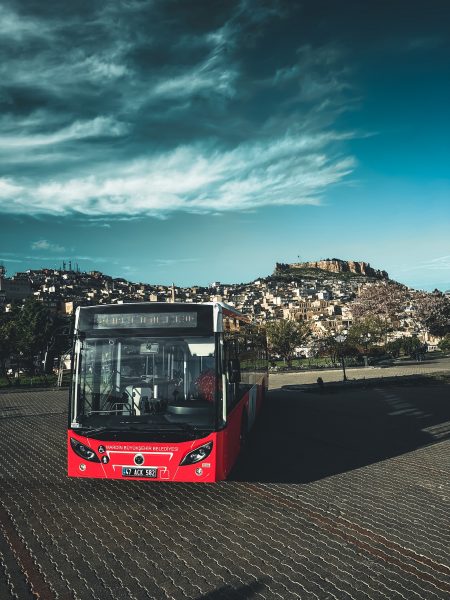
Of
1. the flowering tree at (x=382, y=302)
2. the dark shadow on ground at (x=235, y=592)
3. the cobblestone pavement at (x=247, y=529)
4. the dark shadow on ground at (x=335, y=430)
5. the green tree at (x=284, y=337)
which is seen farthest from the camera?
the flowering tree at (x=382, y=302)

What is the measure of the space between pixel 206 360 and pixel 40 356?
150 feet

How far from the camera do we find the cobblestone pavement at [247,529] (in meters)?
4.44

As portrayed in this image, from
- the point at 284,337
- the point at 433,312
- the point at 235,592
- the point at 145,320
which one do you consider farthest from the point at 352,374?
the point at 433,312

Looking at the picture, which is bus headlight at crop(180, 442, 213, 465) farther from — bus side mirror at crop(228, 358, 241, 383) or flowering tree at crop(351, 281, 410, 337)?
flowering tree at crop(351, 281, 410, 337)

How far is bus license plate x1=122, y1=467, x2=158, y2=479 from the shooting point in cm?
630

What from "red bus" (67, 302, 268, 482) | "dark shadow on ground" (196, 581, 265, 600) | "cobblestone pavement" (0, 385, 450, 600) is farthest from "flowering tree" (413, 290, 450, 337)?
"dark shadow on ground" (196, 581, 265, 600)

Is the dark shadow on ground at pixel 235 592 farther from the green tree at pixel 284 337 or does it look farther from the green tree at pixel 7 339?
the green tree at pixel 284 337

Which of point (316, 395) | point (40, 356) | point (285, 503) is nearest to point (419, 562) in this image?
point (285, 503)

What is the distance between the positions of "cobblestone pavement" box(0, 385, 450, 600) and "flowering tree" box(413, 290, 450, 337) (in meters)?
53.3

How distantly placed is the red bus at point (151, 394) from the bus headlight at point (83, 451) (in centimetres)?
1

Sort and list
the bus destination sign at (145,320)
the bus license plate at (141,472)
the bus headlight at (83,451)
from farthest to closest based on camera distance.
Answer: the bus destination sign at (145,320)
the bus headlight at (83,451)
the bus license plate at (141,472)

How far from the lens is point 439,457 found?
30.7 ft

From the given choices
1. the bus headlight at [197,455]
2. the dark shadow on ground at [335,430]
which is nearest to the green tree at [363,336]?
the dark shadow on ground at [335,430]

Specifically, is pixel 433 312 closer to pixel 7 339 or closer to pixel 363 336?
pixel 363 336
